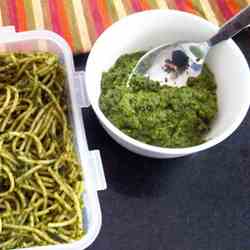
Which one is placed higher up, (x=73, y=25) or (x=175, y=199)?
(x=73, y=25)

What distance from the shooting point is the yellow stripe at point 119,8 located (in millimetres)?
848

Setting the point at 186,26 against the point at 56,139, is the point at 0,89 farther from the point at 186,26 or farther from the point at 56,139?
the point at 186,26

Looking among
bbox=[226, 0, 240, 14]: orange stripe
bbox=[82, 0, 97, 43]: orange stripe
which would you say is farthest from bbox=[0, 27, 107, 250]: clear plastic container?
bbox=[226, 0, 240, 14]: orange stripe

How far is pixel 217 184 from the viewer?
0.72 metres

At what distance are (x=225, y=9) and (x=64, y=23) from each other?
11.3 inches

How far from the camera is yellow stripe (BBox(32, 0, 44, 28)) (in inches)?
32.3

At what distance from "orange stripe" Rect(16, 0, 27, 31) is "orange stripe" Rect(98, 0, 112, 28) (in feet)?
0.43

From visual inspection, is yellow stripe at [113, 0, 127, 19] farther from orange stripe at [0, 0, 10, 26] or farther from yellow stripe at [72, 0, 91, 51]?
orange stripe at [0, 0, 10, 26]

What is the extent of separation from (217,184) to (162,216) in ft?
0.32

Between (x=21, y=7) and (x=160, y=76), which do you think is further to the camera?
(x=21, y=7)

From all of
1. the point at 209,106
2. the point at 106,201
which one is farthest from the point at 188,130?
the point at 106,201

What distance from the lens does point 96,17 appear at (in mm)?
840

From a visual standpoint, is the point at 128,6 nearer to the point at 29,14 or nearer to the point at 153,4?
the point at 153,4

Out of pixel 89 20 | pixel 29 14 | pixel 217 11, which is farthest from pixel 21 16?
pixel 217 11
